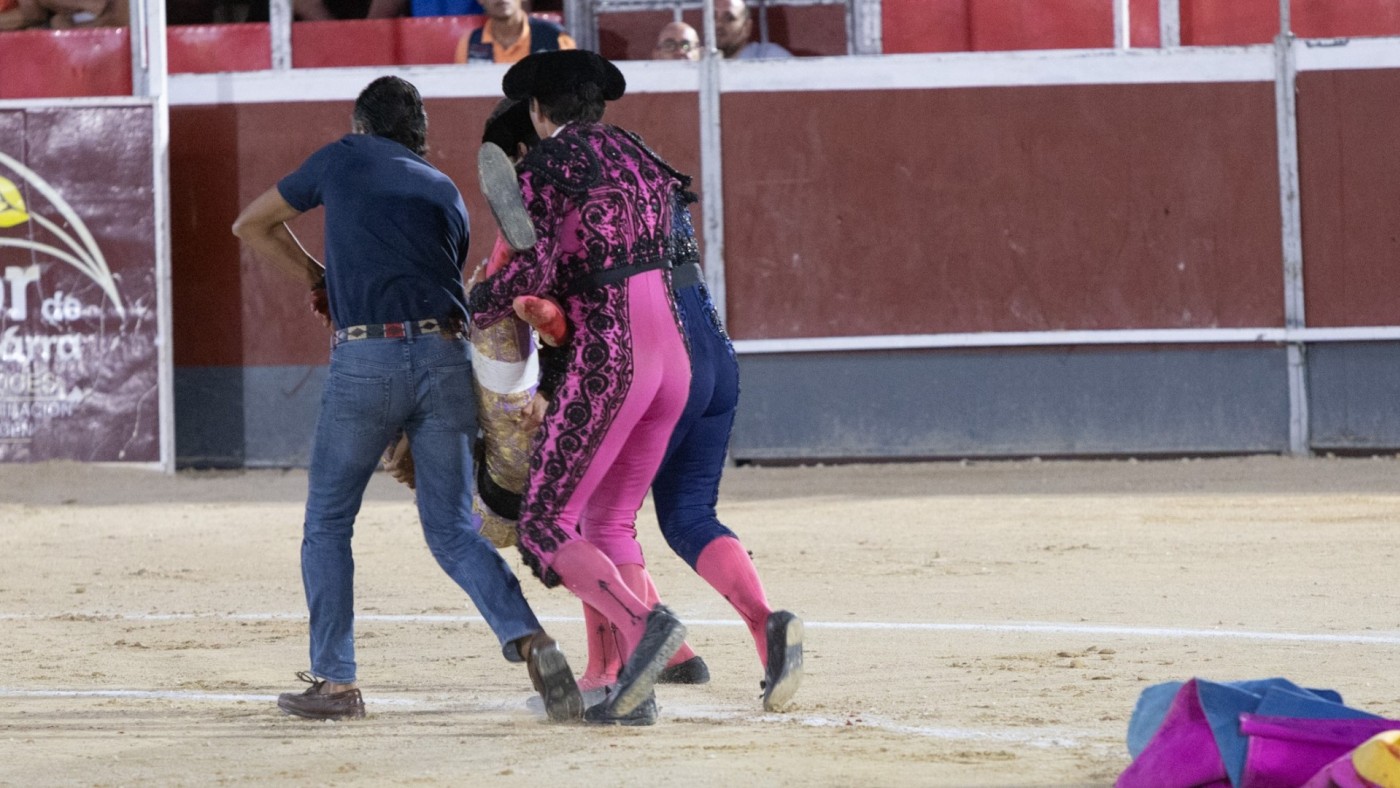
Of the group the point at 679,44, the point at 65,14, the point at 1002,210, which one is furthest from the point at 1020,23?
the point at 65,14

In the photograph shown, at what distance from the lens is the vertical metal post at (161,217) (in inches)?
442

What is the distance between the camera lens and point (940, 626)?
20.3 ft

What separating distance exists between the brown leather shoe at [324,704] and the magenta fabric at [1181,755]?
1.98 meters

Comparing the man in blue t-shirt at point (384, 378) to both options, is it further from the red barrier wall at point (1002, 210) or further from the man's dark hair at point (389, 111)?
the red barrier wall at point (1002, 210)

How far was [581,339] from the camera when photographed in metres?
4.62

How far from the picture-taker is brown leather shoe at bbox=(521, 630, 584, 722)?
464 cm

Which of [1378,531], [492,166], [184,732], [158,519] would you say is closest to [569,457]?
[492,166]

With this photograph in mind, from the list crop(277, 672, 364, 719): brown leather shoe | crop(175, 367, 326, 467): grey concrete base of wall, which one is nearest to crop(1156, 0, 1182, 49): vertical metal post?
crop(175, 367, 326, 467): grey concrete base of wall

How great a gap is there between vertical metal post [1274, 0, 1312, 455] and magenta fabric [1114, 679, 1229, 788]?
25.7 feet

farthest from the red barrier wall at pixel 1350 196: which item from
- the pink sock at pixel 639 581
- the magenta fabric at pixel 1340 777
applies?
the magenta fabric at pixel 1340 777

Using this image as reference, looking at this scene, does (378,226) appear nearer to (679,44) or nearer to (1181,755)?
(1181,755)

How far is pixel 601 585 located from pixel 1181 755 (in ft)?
4.98

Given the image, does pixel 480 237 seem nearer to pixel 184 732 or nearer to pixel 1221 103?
pixel 1221 103

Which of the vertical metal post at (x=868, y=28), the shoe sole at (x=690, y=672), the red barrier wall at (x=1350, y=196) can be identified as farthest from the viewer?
the vertical metal post at (x=868, y=28)
